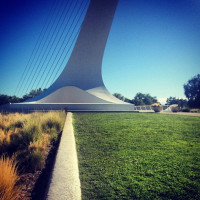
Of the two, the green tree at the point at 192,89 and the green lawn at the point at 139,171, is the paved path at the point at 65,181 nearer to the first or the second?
the green lawn at the point at 139,171

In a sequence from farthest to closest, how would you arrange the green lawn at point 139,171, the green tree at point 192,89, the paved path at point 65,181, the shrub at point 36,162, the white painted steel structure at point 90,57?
the green tree at point 192,89 → the white painted steel structure at point 90,57 → the shrub at point 36,162 → the green lawn at point 139,171 → the paved path at point 65,181

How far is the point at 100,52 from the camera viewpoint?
68.4 feet

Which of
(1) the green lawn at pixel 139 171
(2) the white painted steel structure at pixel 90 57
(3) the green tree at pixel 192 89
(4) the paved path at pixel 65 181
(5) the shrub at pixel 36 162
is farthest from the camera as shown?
(3) the green tree at pixel 192 89

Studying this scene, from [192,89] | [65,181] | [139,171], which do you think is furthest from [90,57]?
[192,89]

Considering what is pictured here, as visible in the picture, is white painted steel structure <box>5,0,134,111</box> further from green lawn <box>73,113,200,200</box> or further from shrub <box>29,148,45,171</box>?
shrub <box>29,148,45,171</box>

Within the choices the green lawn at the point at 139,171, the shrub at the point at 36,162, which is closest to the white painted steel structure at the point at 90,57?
the green lawn at the point at 139,171

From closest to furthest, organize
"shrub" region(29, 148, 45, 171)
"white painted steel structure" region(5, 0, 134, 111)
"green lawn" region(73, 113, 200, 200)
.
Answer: "green lawn" region(73, 113, 200, 200), "shrub" region(29, 148, 45, 171), "white painted steel structure" region(5, 0, 134, 111)

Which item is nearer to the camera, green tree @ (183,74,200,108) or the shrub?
the shrub

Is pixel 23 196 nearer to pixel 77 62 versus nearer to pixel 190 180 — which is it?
pixel 190 180

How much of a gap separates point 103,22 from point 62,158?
20.7 m

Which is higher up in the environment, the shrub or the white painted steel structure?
the white painted steel structure

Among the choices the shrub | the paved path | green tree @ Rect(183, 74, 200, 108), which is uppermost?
green tree @ Rect(183, 74, 200, 108)

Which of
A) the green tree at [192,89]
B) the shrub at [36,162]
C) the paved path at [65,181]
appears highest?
the green tree at [192,89]

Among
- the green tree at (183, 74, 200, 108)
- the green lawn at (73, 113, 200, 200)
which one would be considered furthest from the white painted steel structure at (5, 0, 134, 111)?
the green tree at (183, 74, 200, 108)
